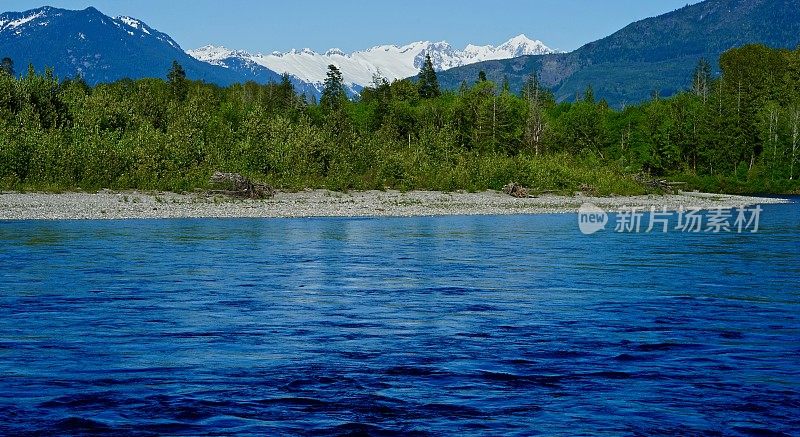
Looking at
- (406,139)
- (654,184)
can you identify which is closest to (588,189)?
(654,184)

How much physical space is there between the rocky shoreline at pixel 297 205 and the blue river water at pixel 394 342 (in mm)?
18975

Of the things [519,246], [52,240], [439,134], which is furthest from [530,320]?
[439,134]

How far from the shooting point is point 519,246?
34875 mm

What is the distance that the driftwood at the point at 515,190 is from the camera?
7275 cm

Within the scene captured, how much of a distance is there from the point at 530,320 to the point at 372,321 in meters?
3.07

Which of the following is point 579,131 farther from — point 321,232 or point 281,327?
point 281,327

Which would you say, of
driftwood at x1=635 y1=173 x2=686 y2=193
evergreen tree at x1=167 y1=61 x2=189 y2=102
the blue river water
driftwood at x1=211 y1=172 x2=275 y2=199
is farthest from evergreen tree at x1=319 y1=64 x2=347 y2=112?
the blue river water

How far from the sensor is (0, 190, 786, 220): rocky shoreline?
50188 millimetres

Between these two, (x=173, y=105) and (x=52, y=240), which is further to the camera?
(x=173, y=105)

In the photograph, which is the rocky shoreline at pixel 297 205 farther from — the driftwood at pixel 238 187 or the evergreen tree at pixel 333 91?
the evergreen tree at pixel 333 91
